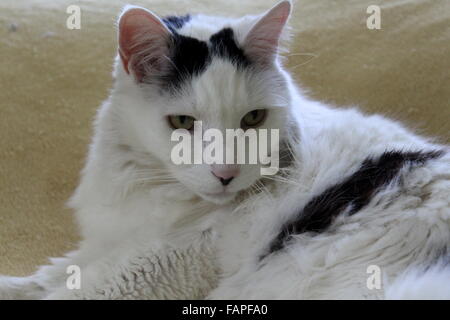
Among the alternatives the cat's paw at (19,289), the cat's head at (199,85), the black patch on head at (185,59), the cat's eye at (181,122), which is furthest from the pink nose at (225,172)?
the cat's paw at (19,289)

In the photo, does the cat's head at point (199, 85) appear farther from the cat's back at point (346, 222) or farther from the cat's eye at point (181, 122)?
the cat's back at point (346, 222)

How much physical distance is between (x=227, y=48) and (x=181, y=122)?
218 mm

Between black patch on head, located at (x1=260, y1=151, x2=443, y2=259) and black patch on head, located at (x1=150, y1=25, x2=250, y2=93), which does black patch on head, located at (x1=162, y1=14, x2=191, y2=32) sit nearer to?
black patch on head, located at (x1=150, y1=25, x2=250, y2=93)

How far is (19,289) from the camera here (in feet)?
4.79

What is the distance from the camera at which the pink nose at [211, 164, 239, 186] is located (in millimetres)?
1194

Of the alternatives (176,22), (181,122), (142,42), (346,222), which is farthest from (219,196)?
(176,22)

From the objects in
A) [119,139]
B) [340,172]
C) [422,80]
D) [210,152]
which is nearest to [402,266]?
[340,172]

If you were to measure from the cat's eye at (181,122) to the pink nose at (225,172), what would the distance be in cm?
13

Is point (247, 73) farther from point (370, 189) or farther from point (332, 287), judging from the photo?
point (332, 287)

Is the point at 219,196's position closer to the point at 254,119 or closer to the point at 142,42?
the point at 254,119

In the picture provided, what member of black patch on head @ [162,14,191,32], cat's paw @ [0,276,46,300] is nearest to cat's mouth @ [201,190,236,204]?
black patch on head @ [162,14,191,32]

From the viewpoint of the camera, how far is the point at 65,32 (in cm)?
236

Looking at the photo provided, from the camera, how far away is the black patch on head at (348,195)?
48.8 inches
